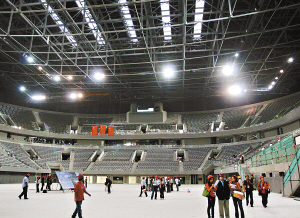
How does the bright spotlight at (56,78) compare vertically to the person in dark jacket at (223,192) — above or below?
above

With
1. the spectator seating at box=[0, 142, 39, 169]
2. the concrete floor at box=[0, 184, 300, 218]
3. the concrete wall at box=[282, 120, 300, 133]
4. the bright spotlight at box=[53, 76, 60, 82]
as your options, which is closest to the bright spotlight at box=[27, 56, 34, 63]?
the bright spotlight at box=[53, 76, 60, 82]

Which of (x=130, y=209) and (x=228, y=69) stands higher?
(x=228, y=69)

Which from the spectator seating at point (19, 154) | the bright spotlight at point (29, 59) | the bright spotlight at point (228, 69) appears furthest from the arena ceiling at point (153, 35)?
the spectator seating at point (19, 154)

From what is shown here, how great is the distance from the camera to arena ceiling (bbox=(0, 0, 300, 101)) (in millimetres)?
26158

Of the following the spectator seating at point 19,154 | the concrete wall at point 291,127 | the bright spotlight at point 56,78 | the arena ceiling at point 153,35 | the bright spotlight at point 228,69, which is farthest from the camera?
the spectator seating at point 19,154

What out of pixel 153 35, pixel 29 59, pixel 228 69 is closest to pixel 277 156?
pixel 228 69

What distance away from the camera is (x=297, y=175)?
1584 centimetres

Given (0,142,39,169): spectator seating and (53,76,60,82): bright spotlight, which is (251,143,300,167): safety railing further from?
(0,142,39,169): spectator seating

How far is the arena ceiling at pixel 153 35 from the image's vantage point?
26.2 metres

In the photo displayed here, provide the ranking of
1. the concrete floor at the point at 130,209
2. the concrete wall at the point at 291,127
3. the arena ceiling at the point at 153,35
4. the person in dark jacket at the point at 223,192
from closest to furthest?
the person in dark jacket at the point at 223,192 → the concrete floor at the point at 130,209 → the arena ceiling at the point at 153,35 → the concrete wall at the point at 291,127

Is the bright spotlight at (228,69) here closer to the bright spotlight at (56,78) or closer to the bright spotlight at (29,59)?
the bright spotlight at (29,59)

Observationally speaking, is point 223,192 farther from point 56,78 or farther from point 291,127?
point 56,78

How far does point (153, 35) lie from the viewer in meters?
31.9

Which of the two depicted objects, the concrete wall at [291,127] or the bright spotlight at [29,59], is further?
the concrete wall at [291,127]
